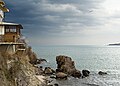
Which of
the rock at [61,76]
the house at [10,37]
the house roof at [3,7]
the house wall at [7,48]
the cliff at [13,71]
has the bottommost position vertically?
the rock at [61,76]

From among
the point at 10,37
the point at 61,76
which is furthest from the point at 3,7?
the point at 61,76

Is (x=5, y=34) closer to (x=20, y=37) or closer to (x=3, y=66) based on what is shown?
(x=20, y=37)

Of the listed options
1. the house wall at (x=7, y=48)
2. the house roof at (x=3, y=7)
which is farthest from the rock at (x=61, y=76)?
the house wall at (x=7, y=48)

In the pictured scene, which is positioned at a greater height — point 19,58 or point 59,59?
point 19,58

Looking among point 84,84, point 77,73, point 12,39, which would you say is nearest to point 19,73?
point 12,39

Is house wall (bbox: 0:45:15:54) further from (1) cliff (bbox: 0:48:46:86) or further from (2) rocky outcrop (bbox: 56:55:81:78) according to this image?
(2) rocky outcrop (bbox: 56:55:81:78)

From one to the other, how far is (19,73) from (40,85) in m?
12.3

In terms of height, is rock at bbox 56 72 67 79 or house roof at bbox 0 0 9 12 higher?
house roof at bbox 0 0 9 12

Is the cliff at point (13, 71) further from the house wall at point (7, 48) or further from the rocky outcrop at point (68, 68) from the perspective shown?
the rocky outcrop at point (68, 68)

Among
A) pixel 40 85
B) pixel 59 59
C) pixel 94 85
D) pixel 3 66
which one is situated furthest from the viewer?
pixel 59 59

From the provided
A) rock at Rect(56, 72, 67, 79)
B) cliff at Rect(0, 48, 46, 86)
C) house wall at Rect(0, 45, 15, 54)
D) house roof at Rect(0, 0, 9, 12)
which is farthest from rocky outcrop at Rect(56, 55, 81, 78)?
house wall at Rect(0, 45, 15, 54)

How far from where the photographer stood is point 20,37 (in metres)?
44.1

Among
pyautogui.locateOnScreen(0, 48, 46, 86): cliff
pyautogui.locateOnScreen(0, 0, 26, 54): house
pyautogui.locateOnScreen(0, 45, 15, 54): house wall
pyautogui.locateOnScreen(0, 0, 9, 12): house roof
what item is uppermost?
pyautogui.locateOnScreen(0, 0, 9, 12): house roof

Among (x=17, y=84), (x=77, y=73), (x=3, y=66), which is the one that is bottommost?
(x=77, y=73)
